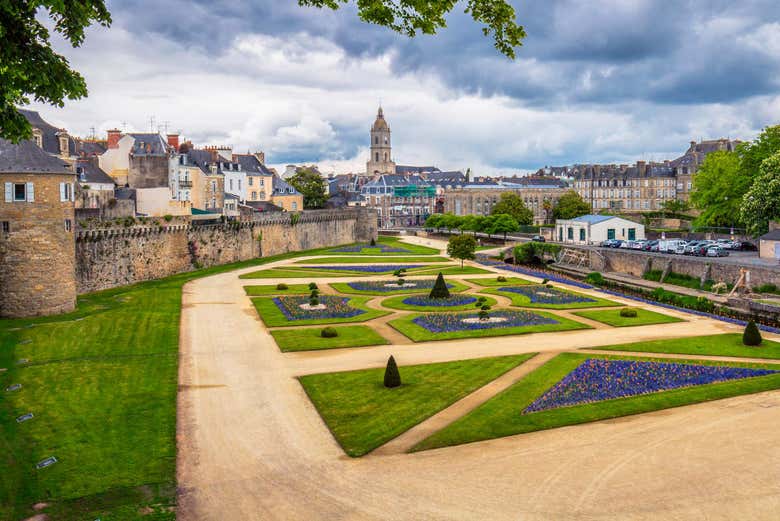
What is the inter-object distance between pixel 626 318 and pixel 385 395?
18698 millimetres

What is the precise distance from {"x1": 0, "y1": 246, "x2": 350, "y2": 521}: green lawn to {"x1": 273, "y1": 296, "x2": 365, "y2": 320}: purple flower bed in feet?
20.0

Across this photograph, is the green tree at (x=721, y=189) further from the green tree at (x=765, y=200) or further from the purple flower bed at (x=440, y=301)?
the purple flower bed at (x=440, y=301)

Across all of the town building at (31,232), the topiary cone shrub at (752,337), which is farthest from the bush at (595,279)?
the town building at (31,232)

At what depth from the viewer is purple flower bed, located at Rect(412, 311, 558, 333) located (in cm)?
3247

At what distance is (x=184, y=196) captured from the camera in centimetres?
6650

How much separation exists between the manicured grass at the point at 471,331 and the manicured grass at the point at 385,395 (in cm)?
436

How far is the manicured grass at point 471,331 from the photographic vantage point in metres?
30.5

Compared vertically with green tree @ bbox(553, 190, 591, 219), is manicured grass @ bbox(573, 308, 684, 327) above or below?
below

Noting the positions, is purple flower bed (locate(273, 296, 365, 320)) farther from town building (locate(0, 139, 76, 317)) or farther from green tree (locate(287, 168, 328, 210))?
A: green tree (locate(287, 168, 328, 210))

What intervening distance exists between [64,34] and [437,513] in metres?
11.5

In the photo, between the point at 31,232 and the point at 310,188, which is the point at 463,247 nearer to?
the point at 31,232

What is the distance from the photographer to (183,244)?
56.7 m

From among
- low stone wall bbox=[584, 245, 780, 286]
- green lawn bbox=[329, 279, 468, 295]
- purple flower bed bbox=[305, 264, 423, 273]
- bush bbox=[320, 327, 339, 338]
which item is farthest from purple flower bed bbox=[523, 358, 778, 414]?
purple flower bed bbox=[305, 264, 423, 273]

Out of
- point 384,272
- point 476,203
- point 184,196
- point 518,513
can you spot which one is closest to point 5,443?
point 518,513
